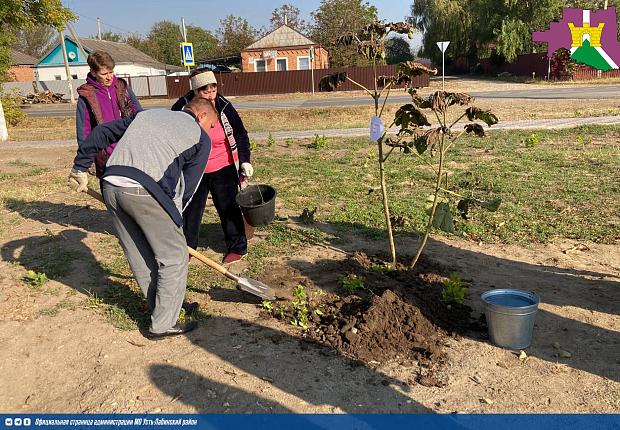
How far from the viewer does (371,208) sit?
20.8 feet

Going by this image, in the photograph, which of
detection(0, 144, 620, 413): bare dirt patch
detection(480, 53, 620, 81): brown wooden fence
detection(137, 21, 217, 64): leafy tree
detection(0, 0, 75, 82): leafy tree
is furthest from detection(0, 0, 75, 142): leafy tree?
detection(137, 21, 217, 64): leafy tree

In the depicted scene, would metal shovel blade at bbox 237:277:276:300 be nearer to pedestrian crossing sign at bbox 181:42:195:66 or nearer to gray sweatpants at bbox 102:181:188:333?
gray sweatpants at bbox 102:181:188:333

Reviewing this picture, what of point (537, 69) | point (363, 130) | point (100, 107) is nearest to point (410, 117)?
point (100, 107)

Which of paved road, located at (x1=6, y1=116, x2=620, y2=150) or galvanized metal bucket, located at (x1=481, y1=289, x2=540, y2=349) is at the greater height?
paved road, located at (x1=6, y1=116, x2=620, y2=150)

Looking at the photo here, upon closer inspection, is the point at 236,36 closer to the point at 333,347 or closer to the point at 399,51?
the point at 399,51

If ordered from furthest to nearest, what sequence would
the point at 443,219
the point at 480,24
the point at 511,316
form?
1. the point at 480,24
2. the point at 443,219
3. the point at 511,316

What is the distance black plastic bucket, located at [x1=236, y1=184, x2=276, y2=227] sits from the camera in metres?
4.58

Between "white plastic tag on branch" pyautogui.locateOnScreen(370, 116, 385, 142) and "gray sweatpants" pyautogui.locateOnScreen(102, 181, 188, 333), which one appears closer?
"gray sweatpants" pyautogui.locateOnScreen(102, 181, 188, 333)

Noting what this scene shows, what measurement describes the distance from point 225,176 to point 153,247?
5.02 feet

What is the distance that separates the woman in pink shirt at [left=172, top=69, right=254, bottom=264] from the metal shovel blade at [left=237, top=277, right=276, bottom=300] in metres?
0.94

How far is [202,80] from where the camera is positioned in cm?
422

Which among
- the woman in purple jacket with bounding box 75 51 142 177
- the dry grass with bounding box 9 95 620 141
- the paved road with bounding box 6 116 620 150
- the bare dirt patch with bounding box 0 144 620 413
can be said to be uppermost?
the woman in purple jacket with bounding box 75 51 142 177

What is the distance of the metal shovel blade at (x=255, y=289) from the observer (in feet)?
12.7

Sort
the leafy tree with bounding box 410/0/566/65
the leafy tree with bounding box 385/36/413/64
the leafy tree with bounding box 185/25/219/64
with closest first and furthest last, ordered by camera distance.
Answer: the leafy tree with bounding box 410/0/566/65 → the leafy tree with bounding box 385/36/413/64 → the leafy tree with bounding box 185/25/219/64
